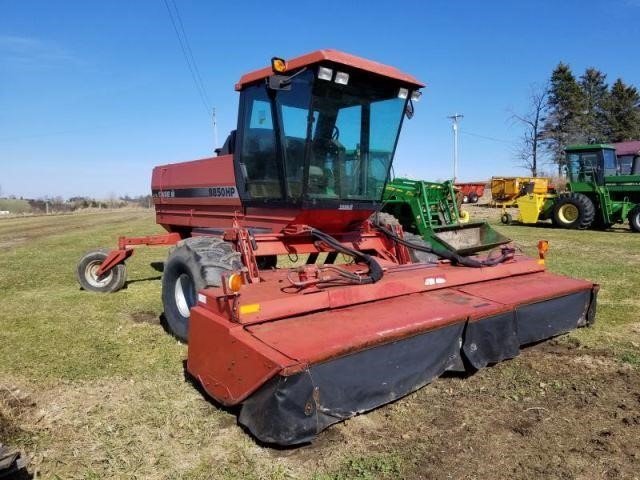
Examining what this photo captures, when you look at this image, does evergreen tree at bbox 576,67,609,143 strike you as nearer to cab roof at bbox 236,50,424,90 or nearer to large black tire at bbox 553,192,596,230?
large black tire at bbox 553,192,596,230

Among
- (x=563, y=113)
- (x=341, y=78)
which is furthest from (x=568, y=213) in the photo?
(x=563, y=113)

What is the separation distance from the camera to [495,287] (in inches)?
184

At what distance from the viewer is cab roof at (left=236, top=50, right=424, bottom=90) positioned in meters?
4.31

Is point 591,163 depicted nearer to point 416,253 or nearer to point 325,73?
point 416,253

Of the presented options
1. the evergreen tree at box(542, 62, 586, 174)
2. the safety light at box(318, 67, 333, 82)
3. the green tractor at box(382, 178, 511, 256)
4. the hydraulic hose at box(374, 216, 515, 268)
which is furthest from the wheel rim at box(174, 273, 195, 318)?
the evergreen tree at box(542, 62, 586, 174)

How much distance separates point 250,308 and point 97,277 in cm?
485

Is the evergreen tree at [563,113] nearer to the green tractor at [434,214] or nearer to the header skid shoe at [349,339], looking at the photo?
the green tractor at [434,214]

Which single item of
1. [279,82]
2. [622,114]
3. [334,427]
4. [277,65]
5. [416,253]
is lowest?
[334,427]

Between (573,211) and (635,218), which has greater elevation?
(573,211)

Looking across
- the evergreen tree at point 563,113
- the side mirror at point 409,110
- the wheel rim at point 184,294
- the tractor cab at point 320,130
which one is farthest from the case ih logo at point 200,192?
the evergreen tree at point 563,113

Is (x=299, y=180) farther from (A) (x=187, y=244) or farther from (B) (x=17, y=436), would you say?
(B) (x=17, y=436)

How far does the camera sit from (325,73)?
14.3 feet

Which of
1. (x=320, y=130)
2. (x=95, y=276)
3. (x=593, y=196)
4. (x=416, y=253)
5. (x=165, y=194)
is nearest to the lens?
(x=320, y=130)

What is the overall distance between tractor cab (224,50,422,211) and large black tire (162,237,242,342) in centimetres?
72
